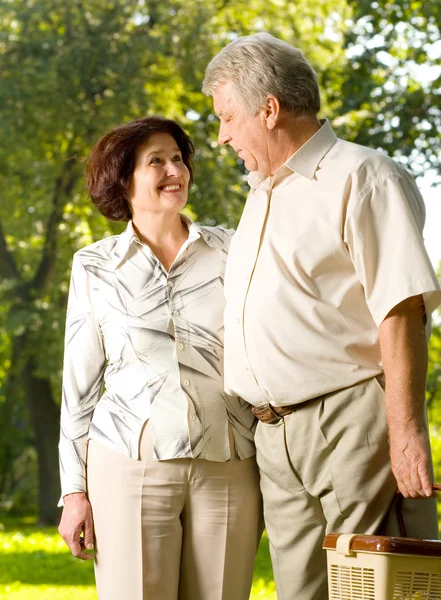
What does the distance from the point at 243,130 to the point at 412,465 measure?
3.34 ft

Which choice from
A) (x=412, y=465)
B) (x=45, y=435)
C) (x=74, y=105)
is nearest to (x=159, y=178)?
(x=412, y=465)

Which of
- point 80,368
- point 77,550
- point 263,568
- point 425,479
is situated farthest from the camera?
point 263,568

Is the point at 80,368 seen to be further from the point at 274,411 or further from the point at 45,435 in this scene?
the point at 45,435

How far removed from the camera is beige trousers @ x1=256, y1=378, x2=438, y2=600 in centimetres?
243

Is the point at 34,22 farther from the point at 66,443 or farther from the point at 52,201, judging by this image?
the point at 66,443

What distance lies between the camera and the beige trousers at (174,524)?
2859 millimetres

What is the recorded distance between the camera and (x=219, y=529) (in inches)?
113

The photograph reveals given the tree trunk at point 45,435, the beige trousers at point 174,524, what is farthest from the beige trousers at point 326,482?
the tree trunk at point 45,435

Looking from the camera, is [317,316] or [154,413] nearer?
[317,316]

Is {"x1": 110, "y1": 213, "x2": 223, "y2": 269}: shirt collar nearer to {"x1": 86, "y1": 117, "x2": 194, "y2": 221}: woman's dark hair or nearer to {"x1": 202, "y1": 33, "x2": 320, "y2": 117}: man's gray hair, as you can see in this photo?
{"x1": 86, "y1": 117, "x2": 194, "y2": 221}: woman's dark hair

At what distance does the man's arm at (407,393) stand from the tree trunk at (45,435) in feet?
39.1

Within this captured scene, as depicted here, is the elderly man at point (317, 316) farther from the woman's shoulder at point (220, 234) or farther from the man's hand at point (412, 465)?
the woman's shoulder at point (220, 234)

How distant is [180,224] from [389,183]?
1017 millimetres

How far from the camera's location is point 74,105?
12906 mm
